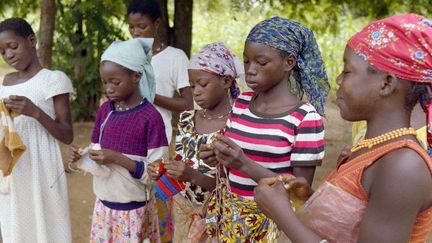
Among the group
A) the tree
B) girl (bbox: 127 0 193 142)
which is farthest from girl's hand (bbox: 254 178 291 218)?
the tree

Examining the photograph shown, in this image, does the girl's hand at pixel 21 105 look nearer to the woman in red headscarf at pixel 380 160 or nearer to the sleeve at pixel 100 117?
the sleeve at pixel 100 117

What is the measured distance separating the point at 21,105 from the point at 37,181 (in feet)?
1.75

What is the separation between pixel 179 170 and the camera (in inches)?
99.7

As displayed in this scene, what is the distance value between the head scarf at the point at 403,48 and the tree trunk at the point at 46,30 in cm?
467

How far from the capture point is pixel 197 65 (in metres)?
2.74

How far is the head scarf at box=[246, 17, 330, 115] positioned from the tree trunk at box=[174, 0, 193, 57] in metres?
4.32

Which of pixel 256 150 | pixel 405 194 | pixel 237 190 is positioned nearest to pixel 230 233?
pixel 237 190

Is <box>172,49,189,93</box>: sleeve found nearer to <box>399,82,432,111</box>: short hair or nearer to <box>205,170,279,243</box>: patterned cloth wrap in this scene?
<box>205,170,279,243</box>: patterned cloth wrap

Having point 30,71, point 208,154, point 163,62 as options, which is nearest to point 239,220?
point 208,154

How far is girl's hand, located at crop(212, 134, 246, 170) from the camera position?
214 cm

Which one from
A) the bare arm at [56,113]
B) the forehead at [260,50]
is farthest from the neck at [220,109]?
the bare arm at [56,113]

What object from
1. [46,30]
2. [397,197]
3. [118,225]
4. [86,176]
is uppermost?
[397,197]

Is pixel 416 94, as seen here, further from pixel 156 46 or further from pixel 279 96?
pixel 156 46

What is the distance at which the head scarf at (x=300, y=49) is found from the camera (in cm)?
228
